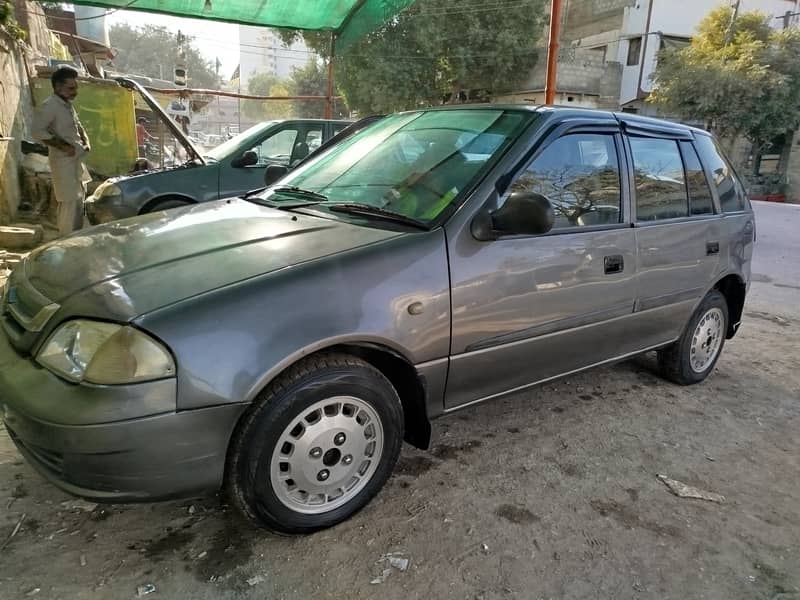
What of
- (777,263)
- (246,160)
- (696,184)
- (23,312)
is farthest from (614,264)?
(777,263)

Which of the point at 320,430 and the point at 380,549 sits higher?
the point at 320,430

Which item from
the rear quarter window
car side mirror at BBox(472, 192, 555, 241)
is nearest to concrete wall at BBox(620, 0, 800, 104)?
the rear quarter window

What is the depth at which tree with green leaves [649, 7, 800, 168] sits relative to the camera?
21203 mm

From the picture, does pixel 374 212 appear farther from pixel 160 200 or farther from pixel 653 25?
pixel 653 25

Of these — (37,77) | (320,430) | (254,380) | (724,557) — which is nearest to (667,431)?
(724,557)

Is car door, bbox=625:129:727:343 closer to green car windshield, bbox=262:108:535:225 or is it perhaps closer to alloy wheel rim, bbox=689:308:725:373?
alloy wheel rim, bbox=689:308:725:373

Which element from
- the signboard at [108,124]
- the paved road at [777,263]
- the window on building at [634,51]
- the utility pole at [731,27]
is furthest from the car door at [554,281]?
the window on building at [634,51]

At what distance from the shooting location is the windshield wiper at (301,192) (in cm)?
290

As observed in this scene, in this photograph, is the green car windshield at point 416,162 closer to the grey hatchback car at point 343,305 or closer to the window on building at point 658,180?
the grey hatchback car at point 343,305

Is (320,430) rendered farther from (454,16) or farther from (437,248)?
(454,16)

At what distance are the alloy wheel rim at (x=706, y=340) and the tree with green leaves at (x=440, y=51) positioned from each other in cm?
2039

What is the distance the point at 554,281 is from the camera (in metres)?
2.78

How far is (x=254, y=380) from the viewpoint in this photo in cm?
193

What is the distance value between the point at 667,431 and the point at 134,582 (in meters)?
2.80
